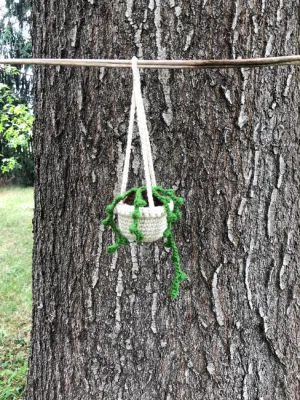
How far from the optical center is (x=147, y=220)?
78cm

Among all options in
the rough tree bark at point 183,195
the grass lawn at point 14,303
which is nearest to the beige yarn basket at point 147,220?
the rough tree bark at point 183,195

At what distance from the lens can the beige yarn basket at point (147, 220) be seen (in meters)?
0.77

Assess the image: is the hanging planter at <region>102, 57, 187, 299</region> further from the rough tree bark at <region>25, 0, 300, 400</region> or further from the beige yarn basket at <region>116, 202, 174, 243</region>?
the rough tree bark at <region>25, 0, 300, 400</region>

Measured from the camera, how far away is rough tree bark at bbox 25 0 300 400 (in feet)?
3.51

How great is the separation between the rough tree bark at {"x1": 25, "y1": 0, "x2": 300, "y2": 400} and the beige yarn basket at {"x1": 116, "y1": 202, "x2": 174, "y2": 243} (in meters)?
0.34

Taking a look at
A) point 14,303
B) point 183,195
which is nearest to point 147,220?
point 183,195

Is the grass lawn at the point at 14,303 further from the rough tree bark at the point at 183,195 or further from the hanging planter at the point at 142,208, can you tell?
the hanging planter at the point at 142,208

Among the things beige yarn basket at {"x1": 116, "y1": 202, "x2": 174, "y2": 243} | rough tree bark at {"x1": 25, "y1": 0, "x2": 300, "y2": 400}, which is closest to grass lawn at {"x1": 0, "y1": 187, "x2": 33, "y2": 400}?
rough tree bark at {"x1": 25, "y1": 0, "x2": 300, "y2": 400}

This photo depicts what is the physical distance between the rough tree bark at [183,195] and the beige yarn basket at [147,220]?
0.34 m

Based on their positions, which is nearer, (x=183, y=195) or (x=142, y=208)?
(x=142, y=208)

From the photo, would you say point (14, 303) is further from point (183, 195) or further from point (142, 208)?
point (142, 208)

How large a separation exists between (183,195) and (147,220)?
Answer: 37cm

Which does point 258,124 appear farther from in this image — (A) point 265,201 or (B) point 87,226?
(B) point 87,226

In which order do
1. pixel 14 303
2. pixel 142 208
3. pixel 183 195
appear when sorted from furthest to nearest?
pixel 14 303 < pixel 183 195 < pixel 142 208
